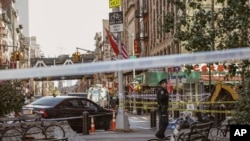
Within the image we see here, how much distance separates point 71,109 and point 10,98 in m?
3.40

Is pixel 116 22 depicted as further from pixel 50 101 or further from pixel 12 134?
pixel 12 134

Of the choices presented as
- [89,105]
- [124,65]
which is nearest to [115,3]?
[89,105]

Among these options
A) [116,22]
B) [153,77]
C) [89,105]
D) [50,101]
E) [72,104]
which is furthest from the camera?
[153,77]

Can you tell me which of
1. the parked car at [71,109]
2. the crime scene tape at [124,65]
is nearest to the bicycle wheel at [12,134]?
the parked car at [71,109]

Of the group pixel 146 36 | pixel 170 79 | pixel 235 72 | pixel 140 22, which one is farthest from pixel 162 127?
pixel 140 22

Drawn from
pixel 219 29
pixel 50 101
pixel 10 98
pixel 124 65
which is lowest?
pixel 50 101

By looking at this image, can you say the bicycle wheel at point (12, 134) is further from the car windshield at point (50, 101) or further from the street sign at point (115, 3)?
the street sign at point (115, 3)

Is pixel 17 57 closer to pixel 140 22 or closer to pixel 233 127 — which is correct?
pixel 140 22

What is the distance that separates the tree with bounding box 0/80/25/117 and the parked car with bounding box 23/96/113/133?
163 cm

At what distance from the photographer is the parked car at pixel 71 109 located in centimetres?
1811

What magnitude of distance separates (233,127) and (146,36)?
184 feet

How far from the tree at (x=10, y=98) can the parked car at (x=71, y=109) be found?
163cm

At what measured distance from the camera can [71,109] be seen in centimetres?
1888

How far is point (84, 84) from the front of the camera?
151375 mm
